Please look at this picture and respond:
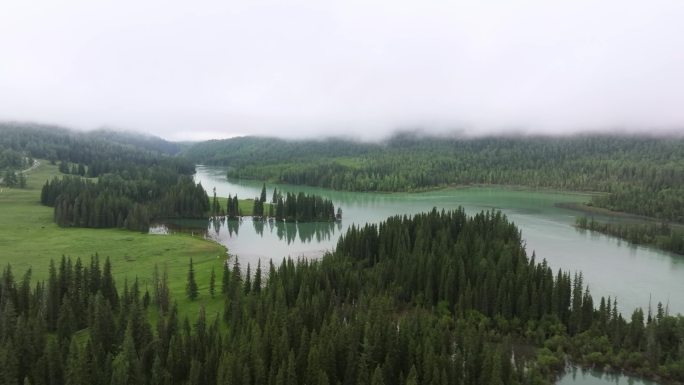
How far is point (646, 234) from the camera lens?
14325 centimetres

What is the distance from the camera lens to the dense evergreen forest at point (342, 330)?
49656mm

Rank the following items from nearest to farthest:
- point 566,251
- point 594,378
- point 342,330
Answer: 1. point 342,330
2. point 594,378
3. point 566,251

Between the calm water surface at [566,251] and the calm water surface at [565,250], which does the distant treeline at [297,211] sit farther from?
the calm water surface at [566,251]

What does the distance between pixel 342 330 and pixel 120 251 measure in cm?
7286

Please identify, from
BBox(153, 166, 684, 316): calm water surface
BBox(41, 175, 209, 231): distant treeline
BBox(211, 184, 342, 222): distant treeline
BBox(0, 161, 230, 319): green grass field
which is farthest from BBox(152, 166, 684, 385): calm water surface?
BBox(0, 161, 230, 319): green grass field

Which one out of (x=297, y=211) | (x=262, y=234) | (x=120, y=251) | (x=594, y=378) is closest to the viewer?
(x=594, y=378)

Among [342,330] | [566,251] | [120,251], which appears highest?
[342,330]

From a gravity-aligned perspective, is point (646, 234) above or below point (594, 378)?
above

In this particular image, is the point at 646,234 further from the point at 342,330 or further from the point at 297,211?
the point at 342,330

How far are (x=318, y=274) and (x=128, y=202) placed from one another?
10308 centimetres

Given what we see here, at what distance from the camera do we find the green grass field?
87.1 meters

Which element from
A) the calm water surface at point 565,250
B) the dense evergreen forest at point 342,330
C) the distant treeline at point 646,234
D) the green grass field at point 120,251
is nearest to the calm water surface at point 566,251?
the calm water surface at point 565,250

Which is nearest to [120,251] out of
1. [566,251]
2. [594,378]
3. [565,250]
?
[594,378]

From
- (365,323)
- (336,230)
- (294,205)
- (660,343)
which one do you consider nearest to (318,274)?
(365,323)
